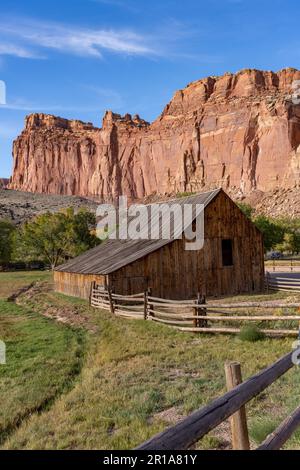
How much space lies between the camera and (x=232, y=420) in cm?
448

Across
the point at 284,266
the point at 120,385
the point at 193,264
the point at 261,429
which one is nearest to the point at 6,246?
the point at 284,266

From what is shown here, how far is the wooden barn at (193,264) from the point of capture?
67.8ft

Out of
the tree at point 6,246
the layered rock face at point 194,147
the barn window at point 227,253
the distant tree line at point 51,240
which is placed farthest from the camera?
the layered rock face at point 194,147

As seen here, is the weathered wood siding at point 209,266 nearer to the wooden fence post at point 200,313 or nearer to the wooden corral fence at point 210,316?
the wooden corral fence at point 210,316

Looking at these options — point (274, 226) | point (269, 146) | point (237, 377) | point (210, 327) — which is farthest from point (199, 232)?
point (269, 146)

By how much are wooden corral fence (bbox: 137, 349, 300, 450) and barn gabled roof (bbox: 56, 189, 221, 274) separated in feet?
51.2

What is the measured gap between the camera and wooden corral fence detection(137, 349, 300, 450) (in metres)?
3.18

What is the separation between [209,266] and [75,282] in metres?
8.69

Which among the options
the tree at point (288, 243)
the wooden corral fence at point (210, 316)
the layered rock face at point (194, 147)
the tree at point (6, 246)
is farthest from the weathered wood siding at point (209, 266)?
the layered rock face at point (194, 147)

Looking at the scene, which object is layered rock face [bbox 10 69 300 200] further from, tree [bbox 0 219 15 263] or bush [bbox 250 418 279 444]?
bush [bbox 250 418 279 444]

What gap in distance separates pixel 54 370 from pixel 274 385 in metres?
5.22

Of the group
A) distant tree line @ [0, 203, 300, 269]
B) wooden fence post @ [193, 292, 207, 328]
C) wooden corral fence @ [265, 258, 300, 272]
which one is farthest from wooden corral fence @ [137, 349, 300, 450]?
distant tree line @ [0, 203, 300, 269]

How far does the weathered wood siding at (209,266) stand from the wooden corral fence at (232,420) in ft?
51.0

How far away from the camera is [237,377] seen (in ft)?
15.5
